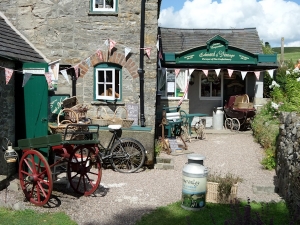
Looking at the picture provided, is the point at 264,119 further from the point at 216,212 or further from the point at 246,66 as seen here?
the point at 216,212

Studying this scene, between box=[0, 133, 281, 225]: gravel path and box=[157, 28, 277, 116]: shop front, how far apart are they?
4805 mm

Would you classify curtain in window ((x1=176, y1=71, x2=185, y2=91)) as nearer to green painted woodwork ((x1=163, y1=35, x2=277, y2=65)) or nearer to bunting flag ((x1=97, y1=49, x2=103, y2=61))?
green painted woodwork ((x1=163, y1=35, x2=277, y2=65))

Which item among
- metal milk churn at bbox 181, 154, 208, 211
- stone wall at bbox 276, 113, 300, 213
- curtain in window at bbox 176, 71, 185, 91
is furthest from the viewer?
curtain in window at bbox 176, 71, 185, 91

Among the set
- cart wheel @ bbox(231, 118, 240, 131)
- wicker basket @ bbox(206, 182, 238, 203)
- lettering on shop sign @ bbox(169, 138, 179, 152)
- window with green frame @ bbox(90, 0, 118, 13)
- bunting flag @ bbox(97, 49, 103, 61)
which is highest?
window with green frame @ bbox(90, 0, 118, 13)

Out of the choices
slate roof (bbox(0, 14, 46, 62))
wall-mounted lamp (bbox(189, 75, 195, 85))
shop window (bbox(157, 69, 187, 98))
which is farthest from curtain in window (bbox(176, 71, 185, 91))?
slate roof (bbox(0, 14, 46, 62))

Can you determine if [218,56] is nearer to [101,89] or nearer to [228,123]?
[228,123]

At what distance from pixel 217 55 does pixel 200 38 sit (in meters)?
2.19

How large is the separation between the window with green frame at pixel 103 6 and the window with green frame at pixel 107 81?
1.56m

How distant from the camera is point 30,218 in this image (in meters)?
5.90

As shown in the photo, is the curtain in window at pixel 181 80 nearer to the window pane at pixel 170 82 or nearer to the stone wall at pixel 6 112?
the window pane at pixel 170 82

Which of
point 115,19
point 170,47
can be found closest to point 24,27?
point 115,19

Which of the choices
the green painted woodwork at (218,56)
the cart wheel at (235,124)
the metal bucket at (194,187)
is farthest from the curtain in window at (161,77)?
the metal bucket at (194,187)

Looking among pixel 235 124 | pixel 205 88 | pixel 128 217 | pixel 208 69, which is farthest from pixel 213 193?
pixel 205 88

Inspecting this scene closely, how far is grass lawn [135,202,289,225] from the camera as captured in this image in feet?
19.3
